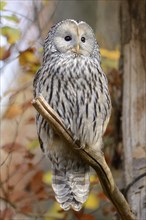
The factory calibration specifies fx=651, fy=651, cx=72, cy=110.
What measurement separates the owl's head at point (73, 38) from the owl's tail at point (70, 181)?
0.55m

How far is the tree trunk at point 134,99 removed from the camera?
3674 millimetres

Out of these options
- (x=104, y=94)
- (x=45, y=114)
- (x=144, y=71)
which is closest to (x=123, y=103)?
(x=144, y=71)

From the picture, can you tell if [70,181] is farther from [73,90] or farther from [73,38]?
[73,38]

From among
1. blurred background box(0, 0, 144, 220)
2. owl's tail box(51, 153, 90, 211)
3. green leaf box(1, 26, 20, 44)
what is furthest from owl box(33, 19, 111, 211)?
green leaf box(1, 26, 20, 44)

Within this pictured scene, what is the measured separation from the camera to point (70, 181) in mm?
3279

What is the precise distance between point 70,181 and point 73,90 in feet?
1.64

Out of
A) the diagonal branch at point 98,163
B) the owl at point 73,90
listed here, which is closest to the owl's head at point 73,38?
the owl at point 73,90

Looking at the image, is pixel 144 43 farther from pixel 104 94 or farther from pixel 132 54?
pixel 104 94

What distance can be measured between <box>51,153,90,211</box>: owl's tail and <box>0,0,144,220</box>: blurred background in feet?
1.32

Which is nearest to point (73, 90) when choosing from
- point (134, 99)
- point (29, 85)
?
point (134, 99)

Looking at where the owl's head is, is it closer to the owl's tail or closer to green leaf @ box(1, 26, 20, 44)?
the owl's tail

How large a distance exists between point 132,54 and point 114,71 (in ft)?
0.88

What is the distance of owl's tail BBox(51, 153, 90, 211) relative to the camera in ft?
10.5

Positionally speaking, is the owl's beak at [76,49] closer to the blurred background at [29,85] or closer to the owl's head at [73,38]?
the owl's head at [73,38]
